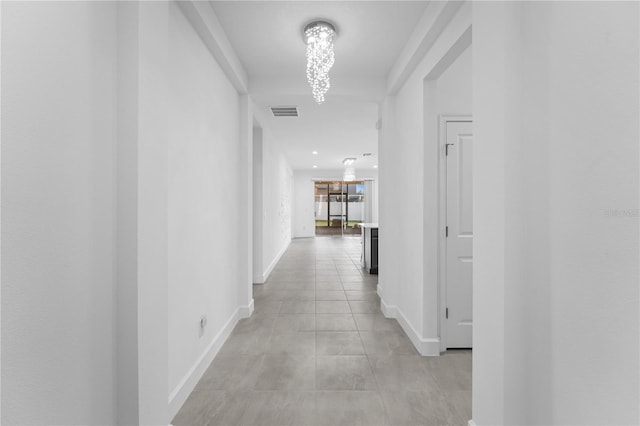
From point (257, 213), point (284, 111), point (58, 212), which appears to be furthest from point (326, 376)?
point (284, 111)

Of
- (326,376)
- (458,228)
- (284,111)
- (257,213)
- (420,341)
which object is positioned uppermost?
(284,111)

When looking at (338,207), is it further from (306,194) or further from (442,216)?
(442,216)

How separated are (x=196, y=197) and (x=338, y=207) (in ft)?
43.6

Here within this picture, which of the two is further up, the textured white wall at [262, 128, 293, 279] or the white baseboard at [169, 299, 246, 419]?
the textured white wall at [262, 128, 293, 279]

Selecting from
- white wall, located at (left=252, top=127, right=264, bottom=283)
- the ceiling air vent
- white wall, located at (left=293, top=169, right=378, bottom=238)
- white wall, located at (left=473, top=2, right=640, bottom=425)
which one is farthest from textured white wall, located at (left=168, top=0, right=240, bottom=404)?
white wall, located at (left=293, top=169, right=378, bottom=238)

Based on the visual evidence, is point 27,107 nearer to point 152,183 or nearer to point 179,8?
point 152,183

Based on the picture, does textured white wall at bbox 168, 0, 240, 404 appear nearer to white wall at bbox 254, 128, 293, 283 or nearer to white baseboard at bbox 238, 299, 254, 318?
white baseboard at bbox 238, 299, 254, 318

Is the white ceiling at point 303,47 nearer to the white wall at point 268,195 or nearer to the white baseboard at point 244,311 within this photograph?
the white wall at point 268,195

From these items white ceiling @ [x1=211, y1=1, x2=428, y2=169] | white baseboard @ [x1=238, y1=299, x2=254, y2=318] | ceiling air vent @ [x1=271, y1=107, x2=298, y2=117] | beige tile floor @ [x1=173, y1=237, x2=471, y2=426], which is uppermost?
white ceiling @ [x1=211, y1=1, x2=428, y2=169]

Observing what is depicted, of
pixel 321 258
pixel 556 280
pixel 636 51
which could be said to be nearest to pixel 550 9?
pixel 636 51

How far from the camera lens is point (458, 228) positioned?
279 centimetres

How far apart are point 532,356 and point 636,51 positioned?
4.03 ft

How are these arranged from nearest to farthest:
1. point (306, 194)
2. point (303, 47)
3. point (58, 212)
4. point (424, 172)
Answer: point (58, 212), point (424, 172), point (303, 47), point (306, 194)

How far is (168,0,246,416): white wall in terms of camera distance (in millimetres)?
1963
